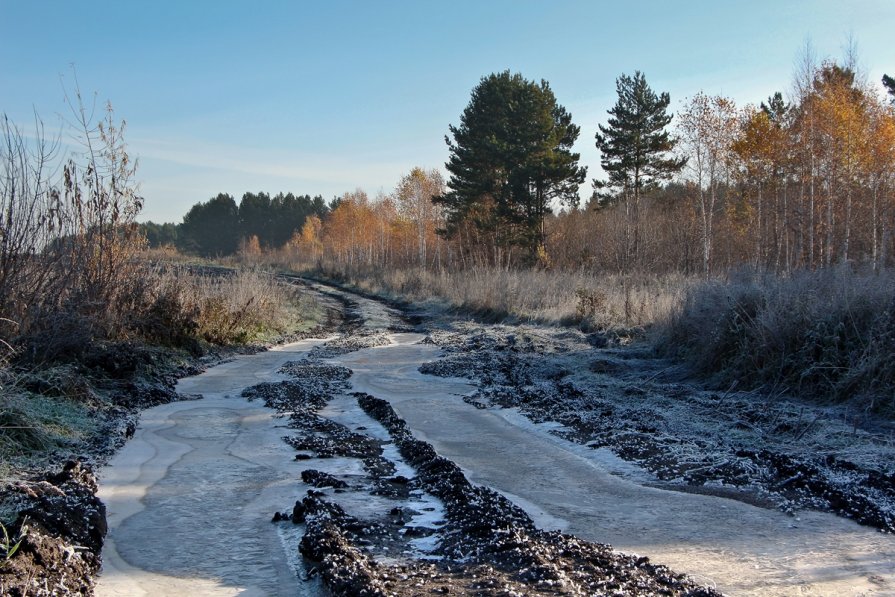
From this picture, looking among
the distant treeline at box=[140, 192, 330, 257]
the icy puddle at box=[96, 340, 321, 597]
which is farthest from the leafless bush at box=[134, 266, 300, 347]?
the distant treeline at box=[140, 192, 330, 257]

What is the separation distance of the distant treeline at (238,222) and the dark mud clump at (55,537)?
97538mm

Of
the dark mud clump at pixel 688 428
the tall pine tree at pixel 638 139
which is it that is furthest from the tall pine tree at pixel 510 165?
the dark mud clump at pixel 688 428

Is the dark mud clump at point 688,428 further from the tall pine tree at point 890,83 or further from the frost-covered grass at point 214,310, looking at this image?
the tall pine tree at point 890,83

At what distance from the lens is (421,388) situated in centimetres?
971

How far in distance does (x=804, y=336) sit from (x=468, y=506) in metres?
5.75

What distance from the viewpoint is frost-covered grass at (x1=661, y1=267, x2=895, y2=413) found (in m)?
7.29

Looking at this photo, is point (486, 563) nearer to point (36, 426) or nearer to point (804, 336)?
point (36, 426)

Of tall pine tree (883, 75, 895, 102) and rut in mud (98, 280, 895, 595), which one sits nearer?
rut in mud (98, 280, 895, 595)

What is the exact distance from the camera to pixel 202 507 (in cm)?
464

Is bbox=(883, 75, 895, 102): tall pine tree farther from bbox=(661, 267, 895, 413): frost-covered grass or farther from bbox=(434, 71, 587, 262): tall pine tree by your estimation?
bbox=(661, 267, 895, 413): frost-covered grass

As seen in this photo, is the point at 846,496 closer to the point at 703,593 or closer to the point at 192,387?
the point at 703,593

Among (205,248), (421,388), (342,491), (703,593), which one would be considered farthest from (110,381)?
(205,248)

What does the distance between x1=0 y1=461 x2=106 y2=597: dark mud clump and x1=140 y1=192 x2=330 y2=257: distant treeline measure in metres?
97.5

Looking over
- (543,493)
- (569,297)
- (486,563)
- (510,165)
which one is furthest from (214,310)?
(510,165)
